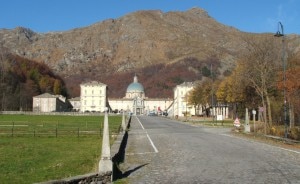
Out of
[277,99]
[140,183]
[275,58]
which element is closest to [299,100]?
[275,58]

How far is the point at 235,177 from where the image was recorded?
13828 millimetres

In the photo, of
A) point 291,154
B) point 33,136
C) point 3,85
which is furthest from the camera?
point 3,85

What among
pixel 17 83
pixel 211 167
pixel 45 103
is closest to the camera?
pixel 211 167

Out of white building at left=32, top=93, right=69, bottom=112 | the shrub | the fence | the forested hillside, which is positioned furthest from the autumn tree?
white building at left=32, top=93, right=69, bottom=112

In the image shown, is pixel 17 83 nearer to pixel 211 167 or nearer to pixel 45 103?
pixel 45 103

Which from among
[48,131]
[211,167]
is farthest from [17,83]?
[211,167]

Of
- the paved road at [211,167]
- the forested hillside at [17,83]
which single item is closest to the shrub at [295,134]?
the paved road at [211,167]

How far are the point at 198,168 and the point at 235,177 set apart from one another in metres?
2.37

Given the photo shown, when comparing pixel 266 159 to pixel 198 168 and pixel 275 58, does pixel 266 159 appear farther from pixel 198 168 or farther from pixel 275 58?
pixel 275 58

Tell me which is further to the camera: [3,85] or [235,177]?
[3,85]

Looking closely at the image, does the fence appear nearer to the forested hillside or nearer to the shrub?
the shrub

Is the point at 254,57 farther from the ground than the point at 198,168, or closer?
farther from the ground

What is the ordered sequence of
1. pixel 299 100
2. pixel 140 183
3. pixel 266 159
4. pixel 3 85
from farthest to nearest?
pixel 3 85 → pixel 299 100 → pixel 266 159 → pixel 140 183

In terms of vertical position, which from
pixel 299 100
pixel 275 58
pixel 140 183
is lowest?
pixel 140 183
